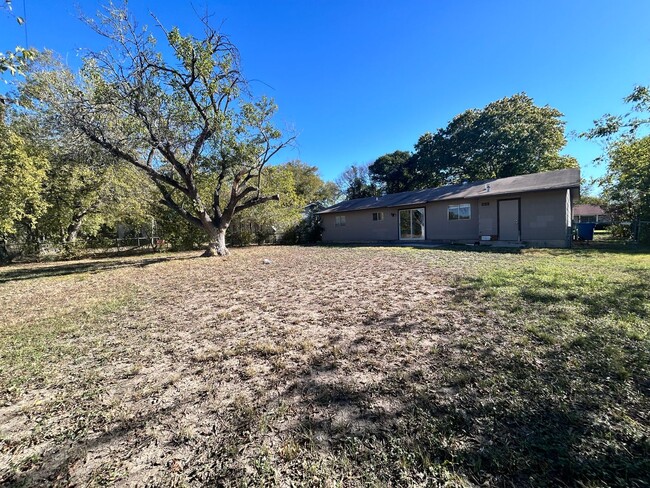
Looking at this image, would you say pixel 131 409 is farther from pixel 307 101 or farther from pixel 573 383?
pixel 307 101

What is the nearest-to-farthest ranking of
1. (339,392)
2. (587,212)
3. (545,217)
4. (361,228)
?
1. (339,392)
2. (545,217)
3. (361,228)
4. (587,212)

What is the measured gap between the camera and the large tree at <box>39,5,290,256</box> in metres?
8.49

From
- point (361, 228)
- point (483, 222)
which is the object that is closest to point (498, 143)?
point (483, 222)

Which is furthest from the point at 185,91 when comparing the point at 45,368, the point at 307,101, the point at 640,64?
the point at 640,64

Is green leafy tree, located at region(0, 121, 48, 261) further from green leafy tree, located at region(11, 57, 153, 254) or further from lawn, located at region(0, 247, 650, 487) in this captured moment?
lawn, located at region(0, 247, 650, 487)

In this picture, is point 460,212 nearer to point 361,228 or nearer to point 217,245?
point 361,228

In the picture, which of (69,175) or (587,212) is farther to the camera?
(587,212)

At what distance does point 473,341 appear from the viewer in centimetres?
294

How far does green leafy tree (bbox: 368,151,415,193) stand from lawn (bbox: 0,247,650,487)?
25768 millimetres

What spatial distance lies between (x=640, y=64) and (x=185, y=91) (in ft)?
57.5

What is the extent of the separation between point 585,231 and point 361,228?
11884 millimetres

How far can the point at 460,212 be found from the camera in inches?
563

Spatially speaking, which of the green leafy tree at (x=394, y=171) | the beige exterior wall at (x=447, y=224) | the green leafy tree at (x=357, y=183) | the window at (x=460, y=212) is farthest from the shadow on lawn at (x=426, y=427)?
the green leafy tree at (x=357, y=183)

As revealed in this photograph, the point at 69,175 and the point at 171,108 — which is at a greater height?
the point at 171,108
